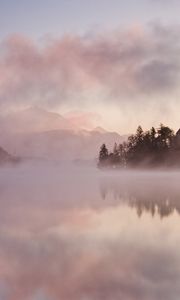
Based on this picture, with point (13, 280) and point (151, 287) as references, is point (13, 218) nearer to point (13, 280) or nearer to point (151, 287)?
point (13, 280)

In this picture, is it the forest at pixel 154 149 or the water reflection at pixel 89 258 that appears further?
the forest at pixel 154 149

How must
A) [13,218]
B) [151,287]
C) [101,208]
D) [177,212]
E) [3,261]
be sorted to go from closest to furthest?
[151,287]
[3,261]
[13,218]
[177,212]
[101,208]

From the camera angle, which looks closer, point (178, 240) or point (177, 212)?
point (178, 240)

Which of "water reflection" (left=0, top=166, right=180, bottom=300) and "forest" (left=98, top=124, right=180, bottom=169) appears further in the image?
"forest" (left=98, top=124, right=180, bottom=169)

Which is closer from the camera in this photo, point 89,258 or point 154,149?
point 89,258

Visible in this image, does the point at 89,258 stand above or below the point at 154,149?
below

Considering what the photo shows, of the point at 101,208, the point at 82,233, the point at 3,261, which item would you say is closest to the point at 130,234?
the point at 82,233

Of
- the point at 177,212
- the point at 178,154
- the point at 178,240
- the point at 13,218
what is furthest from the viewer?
the point at 178,154

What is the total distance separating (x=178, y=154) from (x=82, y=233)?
91.6m

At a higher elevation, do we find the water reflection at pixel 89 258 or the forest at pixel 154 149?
the forest at pixel 154 149

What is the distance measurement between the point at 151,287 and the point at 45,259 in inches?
148

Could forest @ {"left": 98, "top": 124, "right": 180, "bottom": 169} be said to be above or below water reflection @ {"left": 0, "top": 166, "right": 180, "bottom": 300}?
above

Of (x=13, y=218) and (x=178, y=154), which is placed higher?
(x=178, y=154)

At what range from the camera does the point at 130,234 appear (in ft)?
55.9
